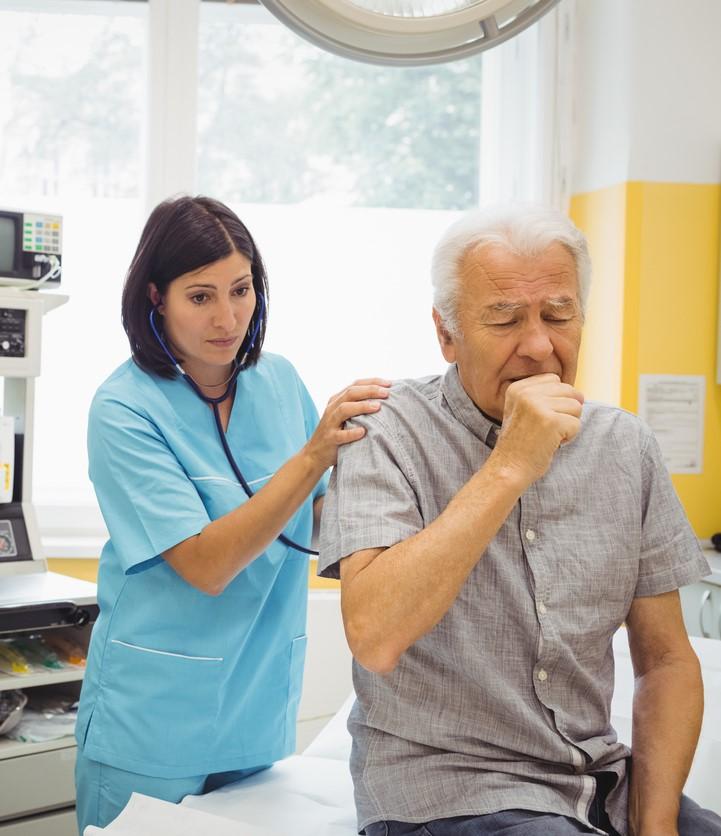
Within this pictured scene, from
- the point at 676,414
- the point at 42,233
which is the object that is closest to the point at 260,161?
the point at 42,233

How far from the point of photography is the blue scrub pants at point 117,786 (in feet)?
5.18

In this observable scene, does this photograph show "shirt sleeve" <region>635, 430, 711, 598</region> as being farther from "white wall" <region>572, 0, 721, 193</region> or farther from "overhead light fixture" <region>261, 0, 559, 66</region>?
"white wall" <region>572, 0, 721, 193</region>

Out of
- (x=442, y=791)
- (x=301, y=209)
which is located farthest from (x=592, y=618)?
(x=301, y=209)

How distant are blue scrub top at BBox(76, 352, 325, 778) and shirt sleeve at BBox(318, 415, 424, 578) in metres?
0.33

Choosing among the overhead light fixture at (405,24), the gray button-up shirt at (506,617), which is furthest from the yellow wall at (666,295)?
the overhead light fixture at (405,24)

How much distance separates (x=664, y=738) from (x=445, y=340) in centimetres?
63

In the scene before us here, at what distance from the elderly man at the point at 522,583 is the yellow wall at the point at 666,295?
6.22 ft

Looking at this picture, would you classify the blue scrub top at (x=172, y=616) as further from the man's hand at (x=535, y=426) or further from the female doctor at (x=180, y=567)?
the man's hand at (x=535, y=426)

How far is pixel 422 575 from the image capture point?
1.13 meters

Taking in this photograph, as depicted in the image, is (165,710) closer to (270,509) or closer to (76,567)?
(270,509)

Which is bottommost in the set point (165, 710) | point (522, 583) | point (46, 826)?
point (46, 826)

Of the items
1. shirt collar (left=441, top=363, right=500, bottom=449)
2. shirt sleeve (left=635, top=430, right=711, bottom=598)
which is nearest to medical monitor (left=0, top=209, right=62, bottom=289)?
shirt collar (left=441, top=363, right=500, bottom=449)

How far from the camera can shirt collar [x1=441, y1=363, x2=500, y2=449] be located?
4.51 feet

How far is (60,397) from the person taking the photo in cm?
327
